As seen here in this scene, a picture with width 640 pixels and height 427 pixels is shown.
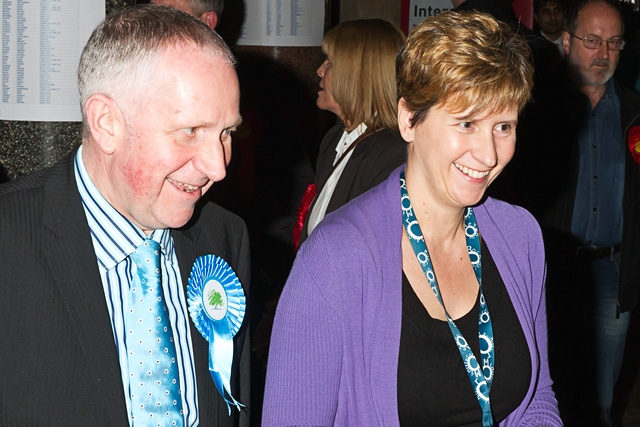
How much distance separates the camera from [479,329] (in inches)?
96.2

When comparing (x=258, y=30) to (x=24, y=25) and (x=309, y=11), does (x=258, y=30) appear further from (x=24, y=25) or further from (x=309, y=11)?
(x=24, y=25)

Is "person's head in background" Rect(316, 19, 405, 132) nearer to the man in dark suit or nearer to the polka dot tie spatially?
the man in dark suit

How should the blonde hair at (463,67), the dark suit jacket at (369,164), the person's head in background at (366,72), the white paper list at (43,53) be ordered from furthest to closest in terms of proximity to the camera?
the person's head in background at (366,72), the dark suit jacket at (369,164), the white paper list at (43,53), the blonde hair at (463,67)

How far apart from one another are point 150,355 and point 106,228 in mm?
306

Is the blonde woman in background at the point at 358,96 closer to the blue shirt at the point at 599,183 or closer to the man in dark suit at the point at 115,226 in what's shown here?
the blue shirt at the point at 599,183

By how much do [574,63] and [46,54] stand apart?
284 cm

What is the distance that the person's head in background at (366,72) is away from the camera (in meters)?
4.05

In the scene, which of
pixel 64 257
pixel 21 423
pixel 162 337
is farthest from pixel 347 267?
pixel 21 423

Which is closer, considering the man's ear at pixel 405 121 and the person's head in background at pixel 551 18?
the man's ear at pixel 405 121

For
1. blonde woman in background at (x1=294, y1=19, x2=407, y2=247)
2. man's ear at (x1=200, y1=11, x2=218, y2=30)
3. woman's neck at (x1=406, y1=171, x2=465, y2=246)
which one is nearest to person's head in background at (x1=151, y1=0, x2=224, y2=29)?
man's ear at (x1=200, y1=11, x2=218, y2=30)

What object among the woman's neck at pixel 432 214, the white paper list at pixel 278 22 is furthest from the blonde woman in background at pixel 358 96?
the woman's neck at pixel 432 214

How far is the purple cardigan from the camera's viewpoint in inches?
86.0

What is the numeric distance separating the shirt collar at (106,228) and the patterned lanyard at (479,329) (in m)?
0.81

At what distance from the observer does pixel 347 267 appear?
88.3 inches
